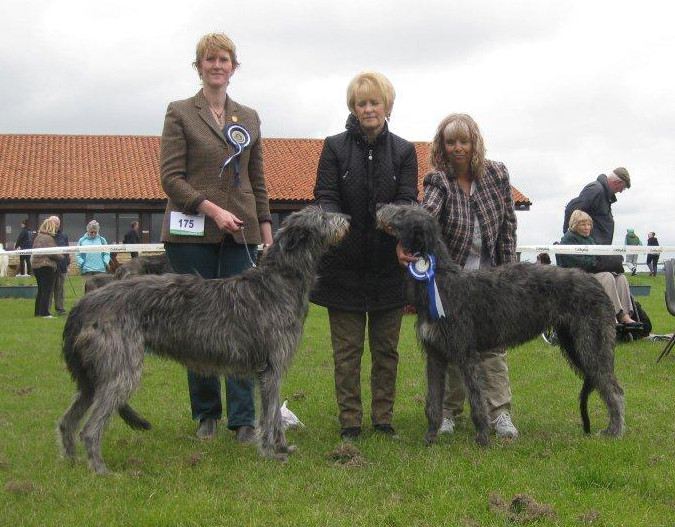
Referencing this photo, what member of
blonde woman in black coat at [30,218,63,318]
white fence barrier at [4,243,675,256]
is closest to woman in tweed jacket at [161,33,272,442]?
white fence barrier at [4,243,675,256]

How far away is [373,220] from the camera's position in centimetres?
569

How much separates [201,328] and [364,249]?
4.52ft

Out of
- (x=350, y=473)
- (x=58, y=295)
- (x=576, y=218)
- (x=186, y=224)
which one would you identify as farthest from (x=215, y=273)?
(x=58, y=295)

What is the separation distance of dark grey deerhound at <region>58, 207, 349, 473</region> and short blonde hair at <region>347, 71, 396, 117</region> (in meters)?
0.91

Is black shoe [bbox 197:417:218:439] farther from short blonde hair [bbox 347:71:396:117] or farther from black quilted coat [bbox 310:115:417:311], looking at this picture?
short blonde hair [bbox 347:71:396:117]

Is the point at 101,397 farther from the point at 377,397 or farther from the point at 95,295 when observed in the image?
the point at 377,397

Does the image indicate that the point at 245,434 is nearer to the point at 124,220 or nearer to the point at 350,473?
the point at 350,473

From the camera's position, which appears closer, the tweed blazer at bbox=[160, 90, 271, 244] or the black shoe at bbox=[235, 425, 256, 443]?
the tweed blazer at bbox=[160, 90, 271, 244]

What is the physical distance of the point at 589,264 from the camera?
11.0m

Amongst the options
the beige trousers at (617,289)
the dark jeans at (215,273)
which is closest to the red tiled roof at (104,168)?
the beige trousers at (617,289)

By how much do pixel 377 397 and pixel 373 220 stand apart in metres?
1.36

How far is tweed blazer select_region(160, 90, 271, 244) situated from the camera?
5539 millimetres

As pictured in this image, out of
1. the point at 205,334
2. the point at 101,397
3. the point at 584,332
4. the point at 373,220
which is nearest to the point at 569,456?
the point at 584,332

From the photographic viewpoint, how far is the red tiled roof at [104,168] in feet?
112
